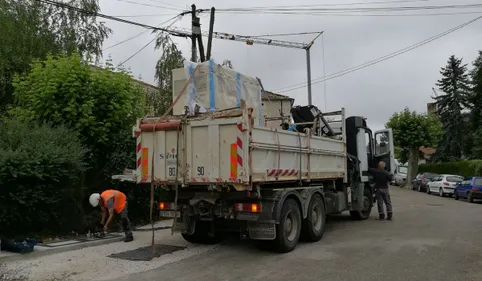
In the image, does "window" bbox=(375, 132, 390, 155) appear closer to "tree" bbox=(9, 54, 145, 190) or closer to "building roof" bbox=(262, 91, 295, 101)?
"building roof" bbox=(262, 91, 295, 101)

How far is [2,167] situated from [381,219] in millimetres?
10037

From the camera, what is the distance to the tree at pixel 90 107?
10.9 m

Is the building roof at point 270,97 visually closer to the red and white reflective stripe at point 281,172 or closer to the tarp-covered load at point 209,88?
the tarp-covered load at point 209,88

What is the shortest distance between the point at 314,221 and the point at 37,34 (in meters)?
14.2

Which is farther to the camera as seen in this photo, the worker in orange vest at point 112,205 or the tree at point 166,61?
the tree at point 166,61

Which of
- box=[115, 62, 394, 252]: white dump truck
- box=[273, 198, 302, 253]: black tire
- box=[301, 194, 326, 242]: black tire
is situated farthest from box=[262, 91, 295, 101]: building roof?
box=[273, 198, 302, 253]: black tire

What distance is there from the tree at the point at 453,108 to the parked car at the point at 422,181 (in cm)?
1546

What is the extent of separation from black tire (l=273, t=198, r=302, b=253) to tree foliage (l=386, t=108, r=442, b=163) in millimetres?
28868

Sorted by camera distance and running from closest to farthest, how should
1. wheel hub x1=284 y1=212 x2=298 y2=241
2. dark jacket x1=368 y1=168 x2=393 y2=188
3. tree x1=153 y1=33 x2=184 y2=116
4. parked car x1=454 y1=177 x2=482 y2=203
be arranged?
1. wheel hub x1=284 y1=212 x2=298 y2=241
2. dark jacket x1=368 y1=168 x2=393 y2=188
3. tree x1=153 y1=33 x2=184 y2=116
4. parked car x1=454 y1=177 x2=482 y2=203

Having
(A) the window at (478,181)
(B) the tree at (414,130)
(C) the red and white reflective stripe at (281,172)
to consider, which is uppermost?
(B) the tree at (414,130)

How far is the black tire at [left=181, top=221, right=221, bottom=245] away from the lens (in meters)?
9.02

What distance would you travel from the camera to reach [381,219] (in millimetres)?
13109

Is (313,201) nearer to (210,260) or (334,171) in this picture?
(334,171)

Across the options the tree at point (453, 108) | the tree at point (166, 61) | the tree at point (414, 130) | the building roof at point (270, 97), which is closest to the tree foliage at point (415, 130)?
the tree at point (414, 130)
